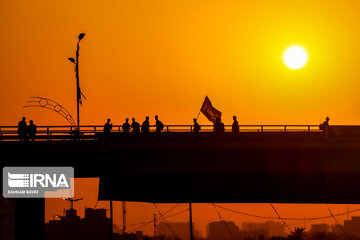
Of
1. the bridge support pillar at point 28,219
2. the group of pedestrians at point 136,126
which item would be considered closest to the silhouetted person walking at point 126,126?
the group of pedestrians at point 136,126

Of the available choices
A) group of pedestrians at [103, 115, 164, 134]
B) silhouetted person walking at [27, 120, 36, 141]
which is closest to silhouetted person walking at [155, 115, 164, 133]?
group of pedestrians at [103, 115, 164, 134]

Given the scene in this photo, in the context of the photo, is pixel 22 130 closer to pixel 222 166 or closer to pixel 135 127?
pixel 135 127

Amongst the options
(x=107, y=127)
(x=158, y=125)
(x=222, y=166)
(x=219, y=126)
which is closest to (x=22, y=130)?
(x=107, y=127)

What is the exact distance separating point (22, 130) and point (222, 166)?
13.7 m

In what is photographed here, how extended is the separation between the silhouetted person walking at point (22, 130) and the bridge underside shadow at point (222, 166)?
0.68 metres

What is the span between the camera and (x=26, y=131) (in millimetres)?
61594

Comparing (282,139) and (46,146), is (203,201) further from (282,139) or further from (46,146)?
(46,146)

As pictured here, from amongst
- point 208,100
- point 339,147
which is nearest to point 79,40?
point 208,100

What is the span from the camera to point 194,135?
6212 centimetres

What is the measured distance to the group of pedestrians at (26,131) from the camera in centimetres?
6115

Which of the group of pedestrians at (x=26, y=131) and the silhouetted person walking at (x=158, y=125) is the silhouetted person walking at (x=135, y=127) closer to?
the silhouetted person walking at (x=158, y=125)

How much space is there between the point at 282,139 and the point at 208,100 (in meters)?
8.32

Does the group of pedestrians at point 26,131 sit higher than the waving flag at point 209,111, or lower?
lower

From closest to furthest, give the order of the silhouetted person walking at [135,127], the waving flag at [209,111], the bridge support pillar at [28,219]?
the silhouetted person walking at [135,127] < the bridge support pillar at [28,219] < the waving flag at [209,111]
